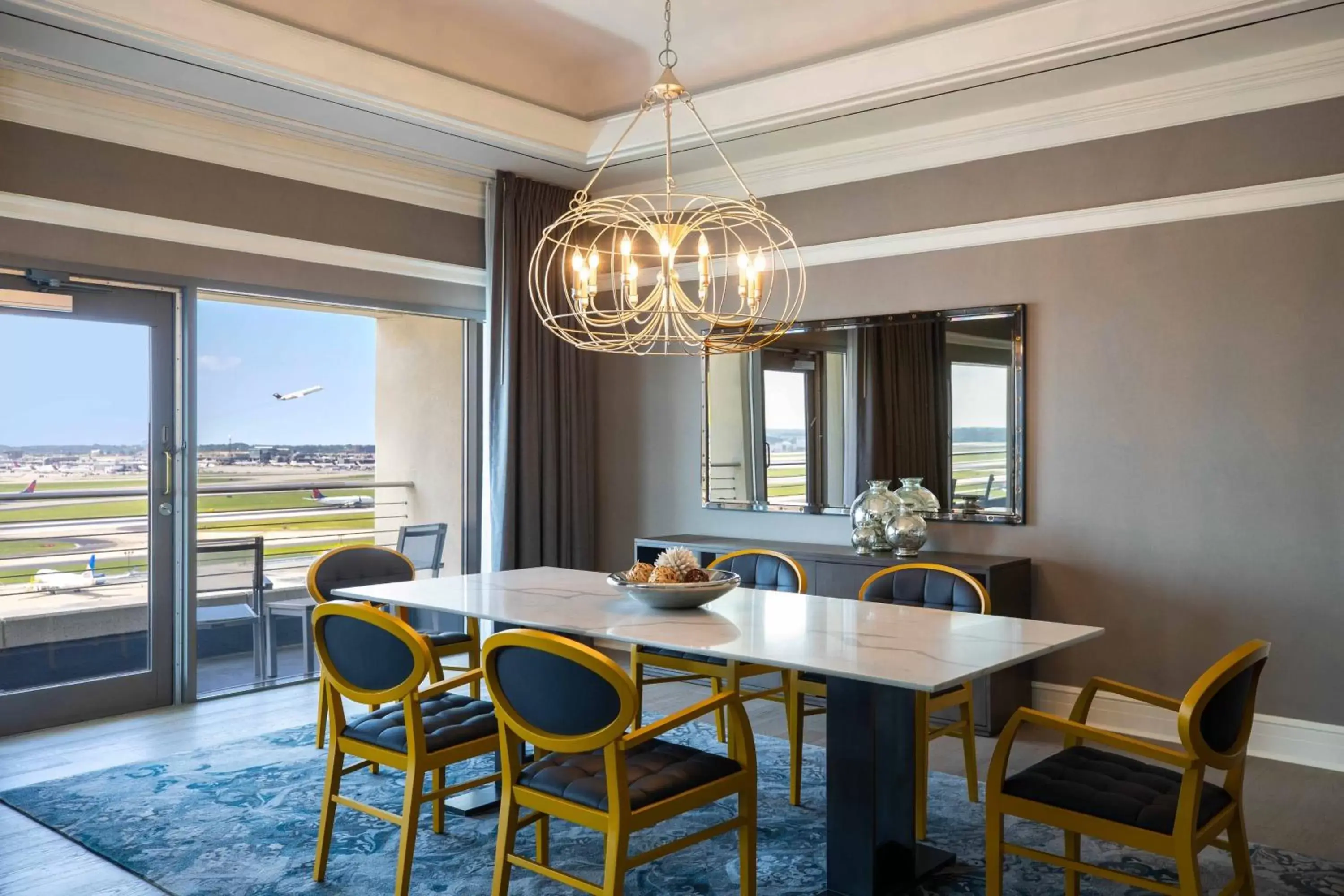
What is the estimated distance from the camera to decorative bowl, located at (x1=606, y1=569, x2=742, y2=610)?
3.13 metres

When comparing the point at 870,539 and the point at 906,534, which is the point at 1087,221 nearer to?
the point at 906,534

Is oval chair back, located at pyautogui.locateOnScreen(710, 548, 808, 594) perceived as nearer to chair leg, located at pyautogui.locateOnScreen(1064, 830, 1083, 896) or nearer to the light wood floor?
the light wood floor

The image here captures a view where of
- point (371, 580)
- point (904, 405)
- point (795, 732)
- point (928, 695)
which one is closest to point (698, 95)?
point (904, 405)

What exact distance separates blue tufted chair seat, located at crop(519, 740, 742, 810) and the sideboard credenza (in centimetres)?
188

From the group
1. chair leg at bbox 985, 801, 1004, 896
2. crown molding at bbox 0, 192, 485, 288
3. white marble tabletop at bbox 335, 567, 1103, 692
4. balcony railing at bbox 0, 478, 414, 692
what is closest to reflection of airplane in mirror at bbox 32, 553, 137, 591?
balcony railing at bbox 0, 478, 414, 692

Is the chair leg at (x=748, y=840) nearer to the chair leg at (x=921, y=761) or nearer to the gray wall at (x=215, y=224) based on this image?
the chair leg at (x=921, y=761)

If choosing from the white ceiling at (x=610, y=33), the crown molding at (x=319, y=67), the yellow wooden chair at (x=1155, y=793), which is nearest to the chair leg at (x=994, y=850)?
the yellow wooden chair at (x=1155, y=793)

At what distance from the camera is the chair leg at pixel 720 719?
404 cm

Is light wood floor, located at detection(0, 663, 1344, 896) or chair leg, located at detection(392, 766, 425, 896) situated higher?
chair leg, located at detection(392, 766, 425, 896)

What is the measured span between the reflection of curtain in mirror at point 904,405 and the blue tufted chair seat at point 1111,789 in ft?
7.81

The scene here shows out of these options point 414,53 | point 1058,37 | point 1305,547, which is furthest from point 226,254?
point 1305,547

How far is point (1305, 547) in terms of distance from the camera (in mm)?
4023

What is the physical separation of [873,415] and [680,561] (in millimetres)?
2172

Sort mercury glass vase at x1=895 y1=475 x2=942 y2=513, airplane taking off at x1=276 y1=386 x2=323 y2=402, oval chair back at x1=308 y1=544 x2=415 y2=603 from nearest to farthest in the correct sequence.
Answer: oval chair back at x1=308 y1=544 x2=415 y2=603
mercury glass vase at x1=895 y1=475 x2=942 y2=513
airplane taking off at x1=276 y1=386 x2=323 y2=402
